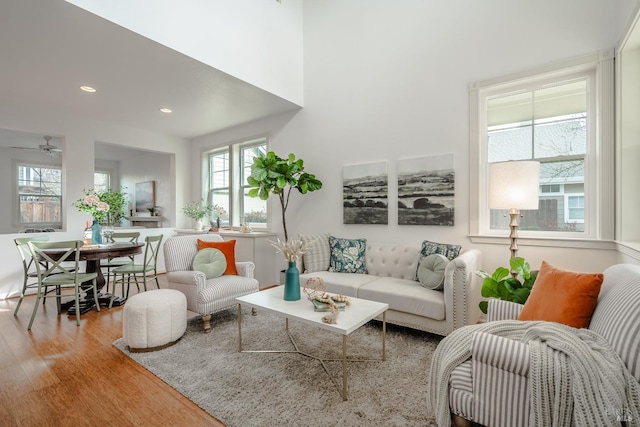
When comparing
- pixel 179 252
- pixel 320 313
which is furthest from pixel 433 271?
pixel 179 252

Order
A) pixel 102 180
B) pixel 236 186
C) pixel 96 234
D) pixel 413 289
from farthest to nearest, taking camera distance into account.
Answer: pixel 102 180 < pixel 236 186 < pixel 96 234 < pixel 413 289

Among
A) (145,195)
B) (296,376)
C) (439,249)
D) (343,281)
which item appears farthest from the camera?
(145,195)

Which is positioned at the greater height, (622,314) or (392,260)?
(622,314)

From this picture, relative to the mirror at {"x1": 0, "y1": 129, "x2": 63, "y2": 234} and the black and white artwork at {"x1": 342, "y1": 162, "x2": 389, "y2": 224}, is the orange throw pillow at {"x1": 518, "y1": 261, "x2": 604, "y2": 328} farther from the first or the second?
the mirror at {"x1": 0, "y1": 129, "x2": 63, "y2": 234}

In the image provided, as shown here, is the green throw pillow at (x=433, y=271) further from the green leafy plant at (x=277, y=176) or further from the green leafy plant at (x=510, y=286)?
the green leafy plant at (x=277, y=176)

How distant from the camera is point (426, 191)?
11.9 ft

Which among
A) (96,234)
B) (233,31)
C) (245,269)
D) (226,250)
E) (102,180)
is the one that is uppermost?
(233,31)

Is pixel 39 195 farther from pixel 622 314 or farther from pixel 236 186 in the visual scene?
pixel 622 314

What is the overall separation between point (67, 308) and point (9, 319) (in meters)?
0.51

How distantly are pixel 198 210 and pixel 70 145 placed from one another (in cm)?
230

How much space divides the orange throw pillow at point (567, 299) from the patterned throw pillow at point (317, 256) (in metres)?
2.42

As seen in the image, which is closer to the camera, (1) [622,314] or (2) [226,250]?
(1) [622,314]

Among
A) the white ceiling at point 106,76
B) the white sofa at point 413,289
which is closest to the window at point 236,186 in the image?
the white ceiling at point 106,76

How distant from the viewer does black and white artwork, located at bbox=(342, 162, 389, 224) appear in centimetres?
399
